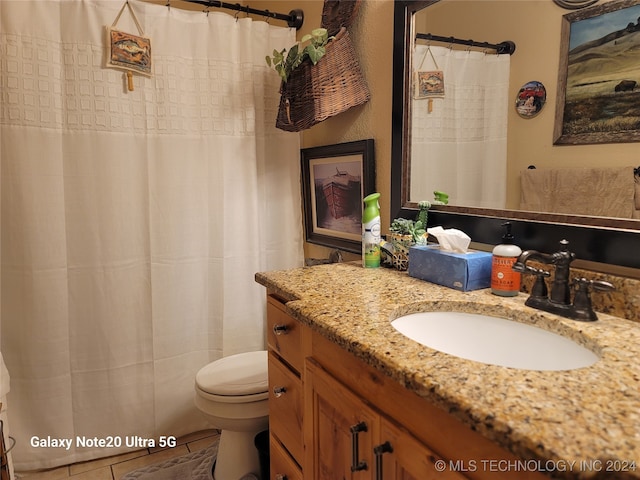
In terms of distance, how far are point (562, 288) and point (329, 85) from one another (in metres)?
1.05

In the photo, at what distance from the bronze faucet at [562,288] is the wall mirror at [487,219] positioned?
0.19 ft

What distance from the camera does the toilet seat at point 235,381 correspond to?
1.61 m

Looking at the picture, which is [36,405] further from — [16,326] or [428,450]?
[428,450]

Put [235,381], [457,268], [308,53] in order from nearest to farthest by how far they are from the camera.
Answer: [457,268] < [308,53] < [235,381]

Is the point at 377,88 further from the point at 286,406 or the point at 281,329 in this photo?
the point at 286,406

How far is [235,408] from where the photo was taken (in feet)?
5.30

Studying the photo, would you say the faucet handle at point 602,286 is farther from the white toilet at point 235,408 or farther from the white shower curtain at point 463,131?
the white toilet at point 235,408

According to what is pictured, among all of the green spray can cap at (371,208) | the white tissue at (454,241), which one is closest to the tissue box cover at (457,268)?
the white tissue at (454,241)

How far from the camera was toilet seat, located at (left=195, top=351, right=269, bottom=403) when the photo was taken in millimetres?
1613

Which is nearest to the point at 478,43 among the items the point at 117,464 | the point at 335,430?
the point at 335,430

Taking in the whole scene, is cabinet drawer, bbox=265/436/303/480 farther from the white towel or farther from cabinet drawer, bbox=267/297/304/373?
the white towel

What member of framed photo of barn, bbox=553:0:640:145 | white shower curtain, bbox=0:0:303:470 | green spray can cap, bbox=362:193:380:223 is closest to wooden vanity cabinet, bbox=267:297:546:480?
green spray can cap, bbox=362:193:380:223

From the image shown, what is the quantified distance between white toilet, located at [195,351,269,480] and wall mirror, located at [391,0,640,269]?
817mm

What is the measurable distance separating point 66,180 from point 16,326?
61 cm
